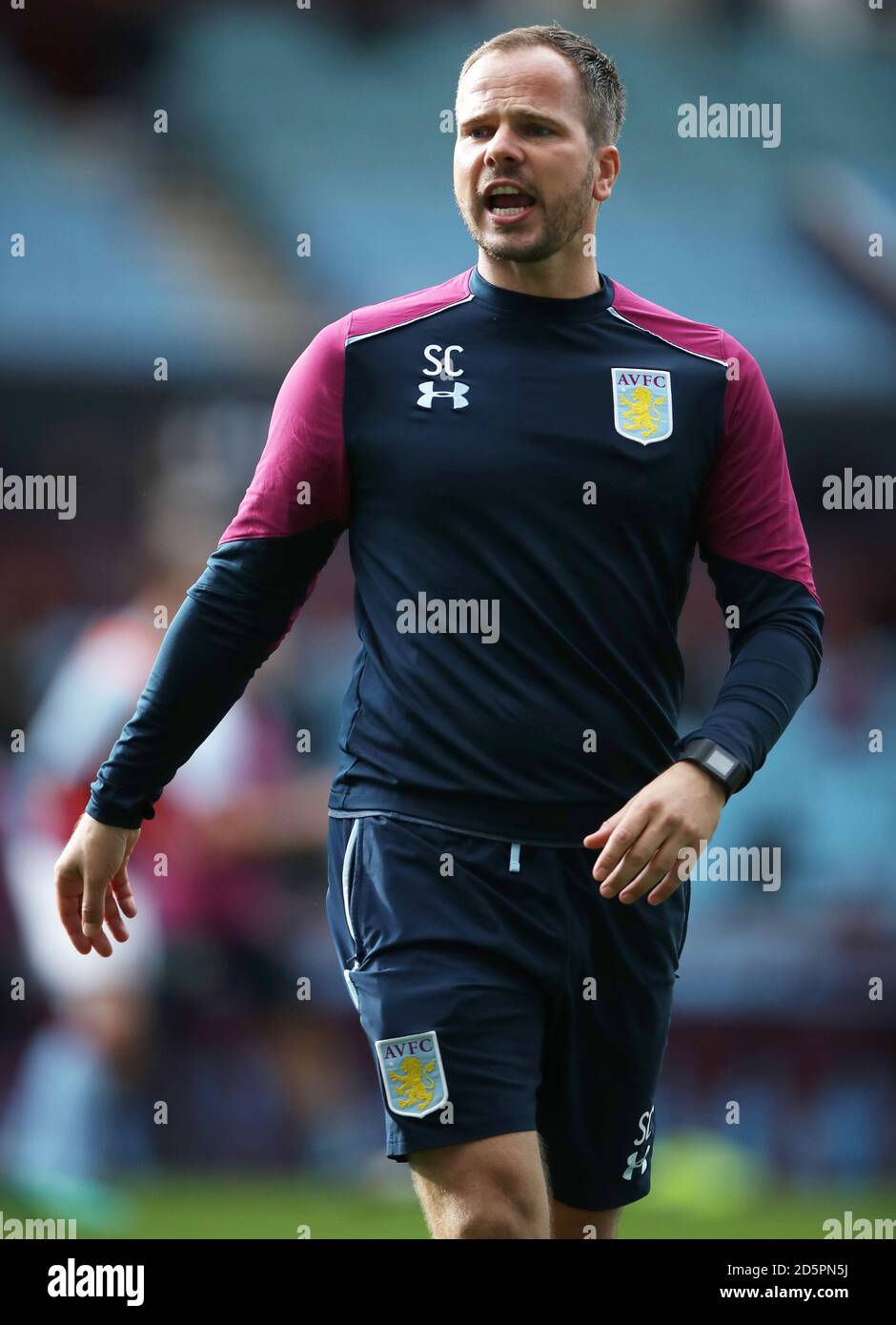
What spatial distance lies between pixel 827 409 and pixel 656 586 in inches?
227

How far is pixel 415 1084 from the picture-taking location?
2.92 meters

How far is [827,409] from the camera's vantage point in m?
8.70

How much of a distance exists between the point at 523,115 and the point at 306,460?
0.69 metres

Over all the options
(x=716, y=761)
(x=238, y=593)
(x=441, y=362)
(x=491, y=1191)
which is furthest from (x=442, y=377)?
(x=491, y=1191)

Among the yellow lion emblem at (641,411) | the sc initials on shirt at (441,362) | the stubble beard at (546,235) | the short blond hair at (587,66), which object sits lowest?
the yellow lion emblem at (641,411)

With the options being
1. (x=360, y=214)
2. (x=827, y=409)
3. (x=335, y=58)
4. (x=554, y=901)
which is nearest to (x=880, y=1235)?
(x=554, y=901)

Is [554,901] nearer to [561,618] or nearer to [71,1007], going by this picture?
[561,618]

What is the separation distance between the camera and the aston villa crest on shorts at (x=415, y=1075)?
2.91 metres

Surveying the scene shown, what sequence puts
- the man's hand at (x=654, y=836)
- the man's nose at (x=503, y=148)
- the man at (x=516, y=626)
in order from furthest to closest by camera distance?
the man's nose at (x=503, y=148) → the man at (x=516, y=626) → the man's hand at (x=654, y=836)

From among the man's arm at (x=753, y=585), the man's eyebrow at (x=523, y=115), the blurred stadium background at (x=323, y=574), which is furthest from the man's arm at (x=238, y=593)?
the blurred stadium background at (x=323, y=574)

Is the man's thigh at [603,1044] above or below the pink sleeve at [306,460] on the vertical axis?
below

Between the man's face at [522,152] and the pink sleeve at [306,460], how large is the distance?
32cm

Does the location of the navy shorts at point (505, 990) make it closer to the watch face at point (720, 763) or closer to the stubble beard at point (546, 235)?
the watch face at point (720, 763)

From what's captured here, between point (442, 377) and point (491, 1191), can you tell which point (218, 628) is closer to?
→ point (442, 377)
